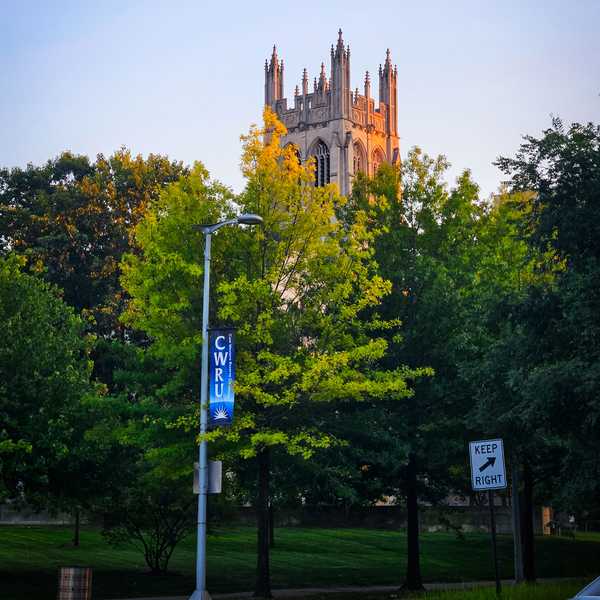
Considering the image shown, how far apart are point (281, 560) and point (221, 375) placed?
58.5ft

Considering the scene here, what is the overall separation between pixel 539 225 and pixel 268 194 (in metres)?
6.66

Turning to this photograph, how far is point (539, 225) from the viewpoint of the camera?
76.9 ft

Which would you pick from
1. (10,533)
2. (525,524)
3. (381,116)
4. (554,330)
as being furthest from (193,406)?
(381,116)

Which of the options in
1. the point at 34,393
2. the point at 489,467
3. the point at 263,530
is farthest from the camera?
the point at 34,393

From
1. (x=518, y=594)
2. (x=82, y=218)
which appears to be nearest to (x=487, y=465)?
(x=518, y=594)

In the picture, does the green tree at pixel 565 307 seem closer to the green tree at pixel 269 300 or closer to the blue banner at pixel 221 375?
the green tree at pixel 269 300

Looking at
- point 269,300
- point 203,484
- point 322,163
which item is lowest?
point 203,484

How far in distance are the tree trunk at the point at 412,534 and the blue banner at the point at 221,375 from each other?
9.61 metres

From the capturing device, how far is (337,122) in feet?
383

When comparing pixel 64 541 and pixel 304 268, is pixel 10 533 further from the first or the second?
pixel 304 268

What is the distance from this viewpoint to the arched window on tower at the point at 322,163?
11569 centimetres

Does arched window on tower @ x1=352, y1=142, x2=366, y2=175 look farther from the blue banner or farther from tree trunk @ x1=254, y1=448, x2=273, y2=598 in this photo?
the blue banner

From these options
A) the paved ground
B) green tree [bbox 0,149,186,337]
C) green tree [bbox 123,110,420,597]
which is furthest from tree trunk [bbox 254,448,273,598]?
green tree [bbox 0,149,186,337]

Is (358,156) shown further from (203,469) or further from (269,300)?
(203,469)
